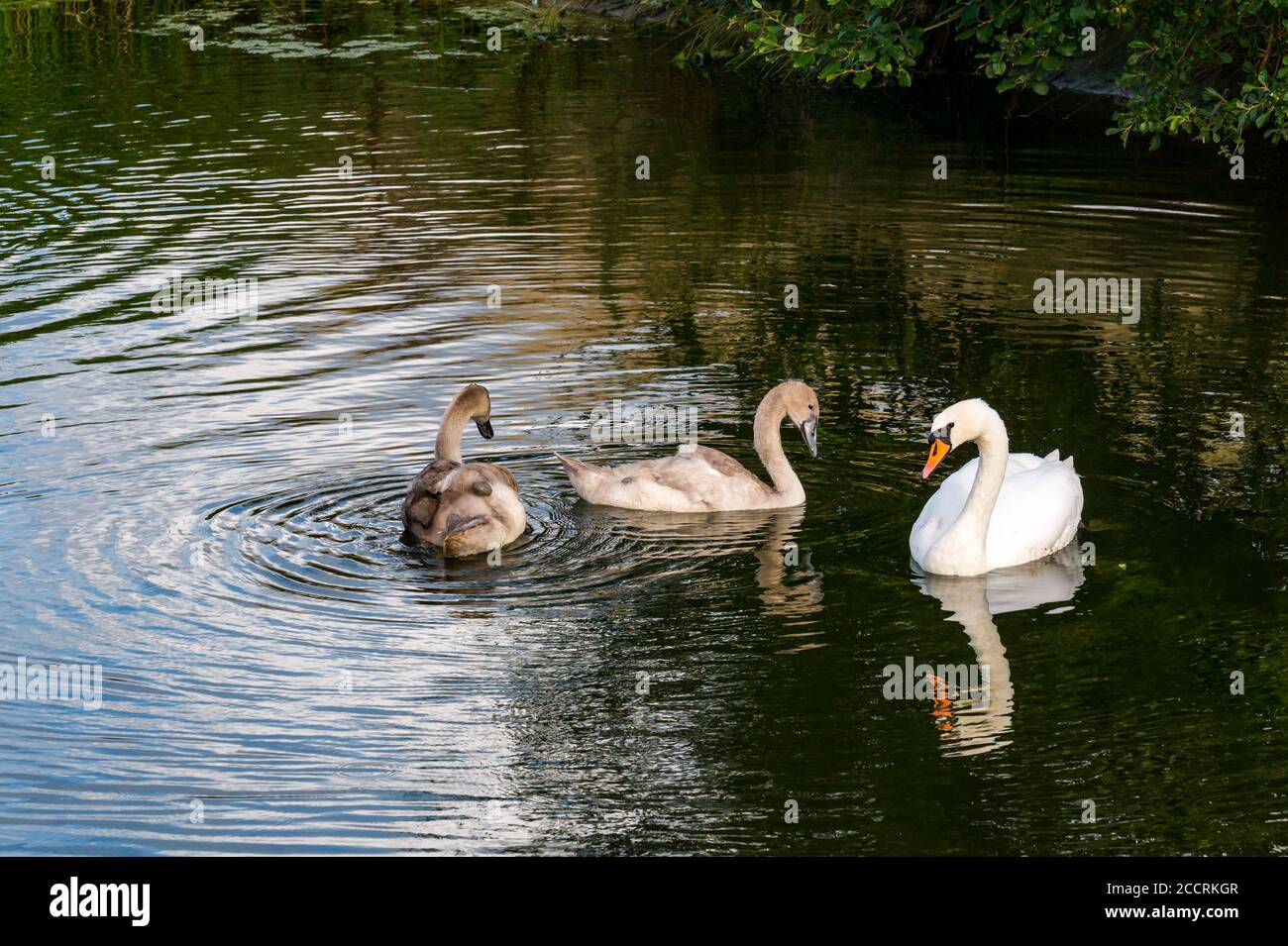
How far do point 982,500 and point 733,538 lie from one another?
67.8 inches

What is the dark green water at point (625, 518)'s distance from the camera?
28.5 ft

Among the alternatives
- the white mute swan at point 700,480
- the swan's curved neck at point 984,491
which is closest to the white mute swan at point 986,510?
the swan's curved neck at point 984,491

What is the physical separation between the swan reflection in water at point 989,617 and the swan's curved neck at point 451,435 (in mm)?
3367

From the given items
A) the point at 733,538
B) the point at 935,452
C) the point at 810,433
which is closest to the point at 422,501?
the point at 733,538

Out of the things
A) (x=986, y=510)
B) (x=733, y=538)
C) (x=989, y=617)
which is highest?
(x=986, y=510)

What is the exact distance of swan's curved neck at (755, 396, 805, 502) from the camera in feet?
42.0

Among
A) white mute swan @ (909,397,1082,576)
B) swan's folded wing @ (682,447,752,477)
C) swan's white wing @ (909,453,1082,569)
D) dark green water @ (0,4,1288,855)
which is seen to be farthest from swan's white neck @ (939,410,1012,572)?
swan's folded wing @ (682,447,752,477)

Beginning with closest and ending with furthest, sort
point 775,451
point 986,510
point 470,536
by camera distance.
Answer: point 470,536 → point 986,510 → point 775,451

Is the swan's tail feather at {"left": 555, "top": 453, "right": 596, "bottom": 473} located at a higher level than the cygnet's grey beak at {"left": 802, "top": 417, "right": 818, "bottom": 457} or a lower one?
lower

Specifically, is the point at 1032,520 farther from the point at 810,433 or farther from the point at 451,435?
the point at 451,435

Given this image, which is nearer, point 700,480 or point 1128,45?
point 700,480

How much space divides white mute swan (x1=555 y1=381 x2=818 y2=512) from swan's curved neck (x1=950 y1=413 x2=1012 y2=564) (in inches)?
62.0

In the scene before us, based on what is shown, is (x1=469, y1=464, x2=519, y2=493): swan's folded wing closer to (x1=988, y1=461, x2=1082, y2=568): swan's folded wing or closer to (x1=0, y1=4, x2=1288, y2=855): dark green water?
(x1=0, y1=4, x2=1288, y2=855): dark green water

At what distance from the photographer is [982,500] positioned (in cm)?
1156
